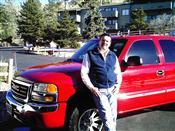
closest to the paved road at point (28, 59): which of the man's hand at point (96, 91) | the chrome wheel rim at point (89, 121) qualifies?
the chrome wheel rim at point (89, 121)

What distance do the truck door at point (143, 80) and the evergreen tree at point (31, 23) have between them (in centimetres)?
5136

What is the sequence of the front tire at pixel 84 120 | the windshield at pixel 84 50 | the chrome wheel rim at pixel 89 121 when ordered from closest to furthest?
the front tire at pixel 84 120, the chrome wheel rim at pixel 89 121, the windshield at pixel 84 50

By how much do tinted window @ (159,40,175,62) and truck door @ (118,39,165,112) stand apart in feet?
0.94

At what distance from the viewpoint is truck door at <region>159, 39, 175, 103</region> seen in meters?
7.87

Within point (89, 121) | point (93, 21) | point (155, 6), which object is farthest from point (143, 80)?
point (155, 6)

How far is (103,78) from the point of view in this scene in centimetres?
549

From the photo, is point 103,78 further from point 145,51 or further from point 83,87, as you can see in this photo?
point 145,51

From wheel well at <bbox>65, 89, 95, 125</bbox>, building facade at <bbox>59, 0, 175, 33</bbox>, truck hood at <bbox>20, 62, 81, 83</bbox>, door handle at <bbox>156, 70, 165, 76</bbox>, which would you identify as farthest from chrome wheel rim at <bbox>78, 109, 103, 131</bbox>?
building facade at <bbox>59, 0, 175, 33</bbox>

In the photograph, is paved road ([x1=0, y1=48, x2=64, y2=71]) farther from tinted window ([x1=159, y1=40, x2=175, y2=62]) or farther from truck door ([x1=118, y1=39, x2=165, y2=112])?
truck door ([x1=118, y1=39, x2=165, y2=112])

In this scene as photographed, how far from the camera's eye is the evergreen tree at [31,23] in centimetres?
5816

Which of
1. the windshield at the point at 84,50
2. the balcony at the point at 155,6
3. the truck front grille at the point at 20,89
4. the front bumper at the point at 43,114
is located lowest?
the front bumper at the point at 43,114

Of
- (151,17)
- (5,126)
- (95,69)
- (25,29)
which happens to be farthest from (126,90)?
(151,17)

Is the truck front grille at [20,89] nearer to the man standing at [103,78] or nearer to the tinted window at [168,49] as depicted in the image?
the man standing at [103,78]

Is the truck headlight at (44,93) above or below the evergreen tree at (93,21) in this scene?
below
